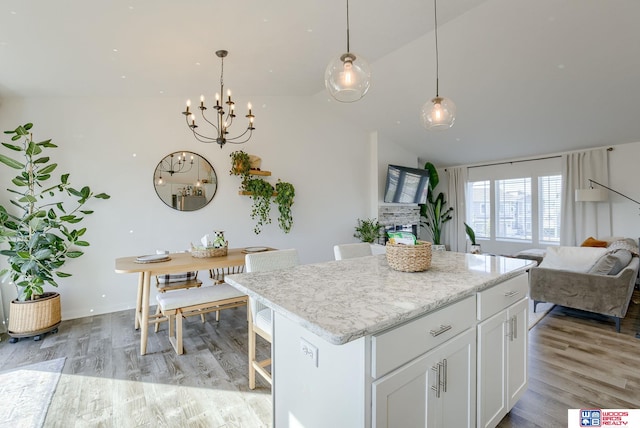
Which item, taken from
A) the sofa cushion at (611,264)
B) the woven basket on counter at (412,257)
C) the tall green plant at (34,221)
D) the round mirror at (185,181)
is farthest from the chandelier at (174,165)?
the sofa cushion at (611,264)

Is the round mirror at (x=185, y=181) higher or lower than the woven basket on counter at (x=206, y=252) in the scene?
higher

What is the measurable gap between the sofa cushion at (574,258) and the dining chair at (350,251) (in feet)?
8.28

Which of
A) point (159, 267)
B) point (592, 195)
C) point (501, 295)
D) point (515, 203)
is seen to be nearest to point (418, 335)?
point (501, 295)

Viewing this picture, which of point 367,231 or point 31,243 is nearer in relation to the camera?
point 31,243

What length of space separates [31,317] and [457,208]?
23.8 ft

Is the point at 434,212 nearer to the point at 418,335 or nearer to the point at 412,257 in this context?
the point at 412,257

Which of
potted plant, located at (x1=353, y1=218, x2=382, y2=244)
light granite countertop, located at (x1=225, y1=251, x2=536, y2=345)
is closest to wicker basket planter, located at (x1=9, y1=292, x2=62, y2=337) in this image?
light granite countertop, located at (x1=225, y1=251, x2=536, y2=345)

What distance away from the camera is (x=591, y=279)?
10.1 ft

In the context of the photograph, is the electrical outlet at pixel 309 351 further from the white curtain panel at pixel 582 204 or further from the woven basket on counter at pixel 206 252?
the white curtain panel at pixel 582 204

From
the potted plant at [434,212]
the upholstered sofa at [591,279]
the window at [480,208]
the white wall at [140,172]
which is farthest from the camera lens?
the potted plant at [434,212]

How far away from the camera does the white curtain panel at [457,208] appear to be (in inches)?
271

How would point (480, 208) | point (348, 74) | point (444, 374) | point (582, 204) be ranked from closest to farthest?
point (444, 374) → point (348, 74) → point (582, 204) → point (480, 208)

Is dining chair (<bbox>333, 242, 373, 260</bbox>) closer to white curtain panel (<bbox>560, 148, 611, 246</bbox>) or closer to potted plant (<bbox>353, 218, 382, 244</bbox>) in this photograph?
potted plant (<bbox>353, 218, 382, 244</bbox>)

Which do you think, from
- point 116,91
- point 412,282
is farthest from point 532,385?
point 116,91
